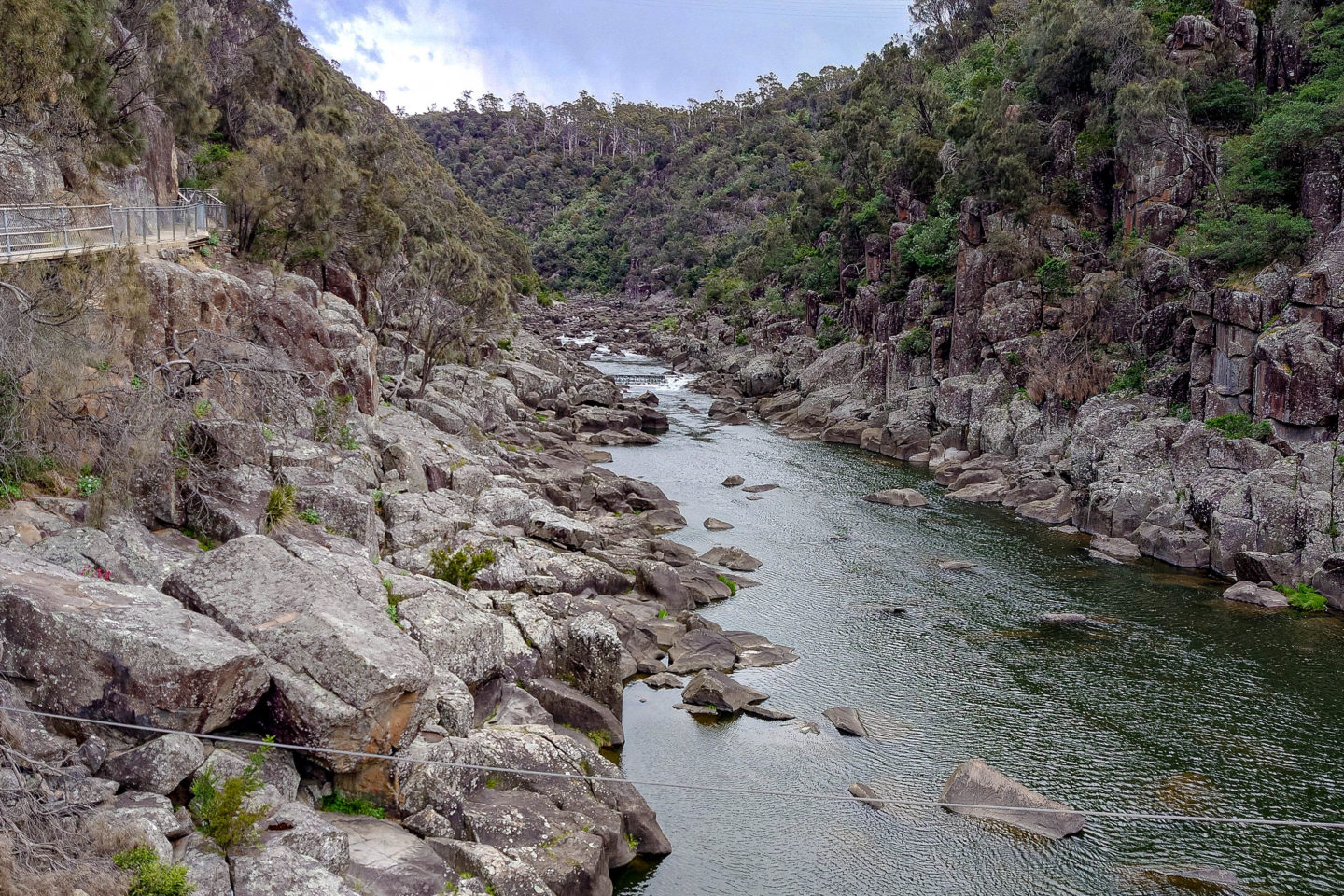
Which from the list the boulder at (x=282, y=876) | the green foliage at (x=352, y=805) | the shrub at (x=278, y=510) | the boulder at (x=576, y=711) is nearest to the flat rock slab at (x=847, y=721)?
the boulder at (x=576, y=711)

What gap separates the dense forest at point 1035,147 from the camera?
140 ft

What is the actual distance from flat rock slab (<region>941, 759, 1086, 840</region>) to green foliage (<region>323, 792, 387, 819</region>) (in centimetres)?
1070

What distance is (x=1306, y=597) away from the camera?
30.1 metres

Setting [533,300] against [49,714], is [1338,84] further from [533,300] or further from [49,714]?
[533,300]

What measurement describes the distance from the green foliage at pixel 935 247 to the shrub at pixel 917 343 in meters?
4.85

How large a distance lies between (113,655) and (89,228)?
12887 mm

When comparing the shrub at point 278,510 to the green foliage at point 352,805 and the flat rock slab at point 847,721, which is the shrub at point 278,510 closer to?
the green foliage at point 352,805

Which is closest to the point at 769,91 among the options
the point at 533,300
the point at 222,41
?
the point at 533,300

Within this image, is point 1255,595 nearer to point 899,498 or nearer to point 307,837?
point 899,498

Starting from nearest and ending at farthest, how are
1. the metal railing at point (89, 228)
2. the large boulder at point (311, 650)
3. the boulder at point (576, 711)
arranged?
the large boulder at point (311, 650)
the metal railing at point (89, 228)
the boulder at point (576, 711)

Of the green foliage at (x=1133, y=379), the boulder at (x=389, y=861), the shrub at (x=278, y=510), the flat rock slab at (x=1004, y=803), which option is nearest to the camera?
the boulder at (x=389, y=861)

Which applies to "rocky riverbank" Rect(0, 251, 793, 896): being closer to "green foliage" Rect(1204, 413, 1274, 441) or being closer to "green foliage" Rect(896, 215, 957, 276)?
"green foliage" Rect(1204, 413, 1274, 441)

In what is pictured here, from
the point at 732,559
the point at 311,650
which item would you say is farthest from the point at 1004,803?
the point at 732,559

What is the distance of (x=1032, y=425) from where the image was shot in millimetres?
48156
